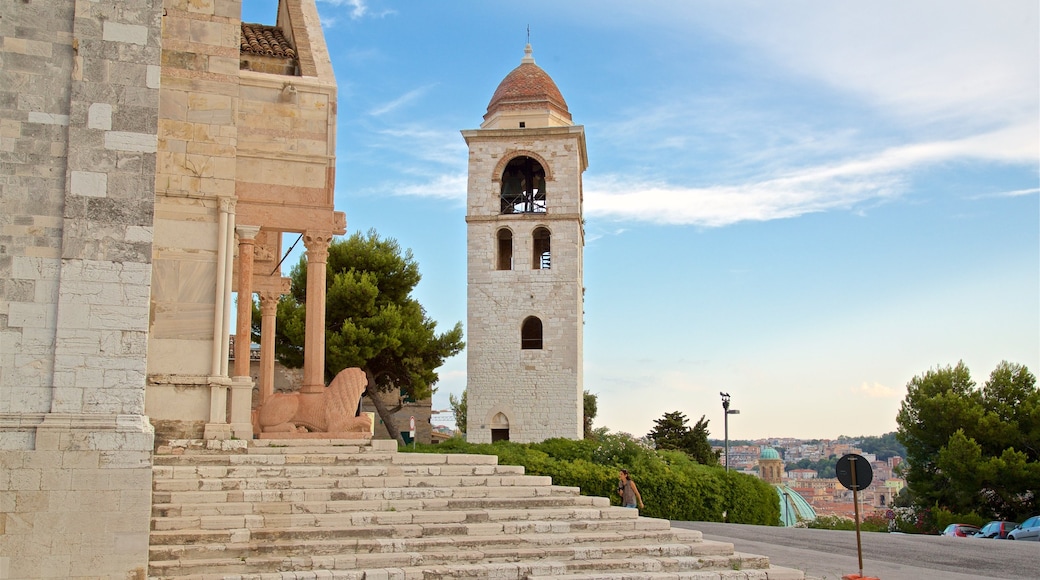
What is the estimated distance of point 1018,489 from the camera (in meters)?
30.9

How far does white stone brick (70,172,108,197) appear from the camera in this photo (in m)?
9.07

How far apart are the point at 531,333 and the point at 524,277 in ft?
7.38

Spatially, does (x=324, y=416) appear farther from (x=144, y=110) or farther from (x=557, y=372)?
(x=557, y=372)

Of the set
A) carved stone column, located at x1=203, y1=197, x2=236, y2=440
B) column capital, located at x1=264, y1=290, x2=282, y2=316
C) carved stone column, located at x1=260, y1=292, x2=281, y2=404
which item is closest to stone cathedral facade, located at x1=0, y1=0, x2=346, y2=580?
carved stone column, located at x1=203, y1=197, x2=236, y2=440

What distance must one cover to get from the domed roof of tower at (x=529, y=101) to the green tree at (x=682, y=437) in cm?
1466

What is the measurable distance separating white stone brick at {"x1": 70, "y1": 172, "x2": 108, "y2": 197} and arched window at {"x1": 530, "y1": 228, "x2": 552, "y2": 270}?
2969 cm

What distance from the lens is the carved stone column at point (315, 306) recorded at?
14.7 metres

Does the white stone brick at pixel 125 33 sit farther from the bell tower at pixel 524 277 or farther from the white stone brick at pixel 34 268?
the bell tower at pixel 524 277

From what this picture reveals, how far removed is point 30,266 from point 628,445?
2127 cm

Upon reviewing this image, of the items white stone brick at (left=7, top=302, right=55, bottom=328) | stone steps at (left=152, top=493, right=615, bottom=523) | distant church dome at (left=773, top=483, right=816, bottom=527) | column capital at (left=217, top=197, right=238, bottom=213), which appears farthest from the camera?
distant church dome at (left=773, top=483, right=816, bottom=527)

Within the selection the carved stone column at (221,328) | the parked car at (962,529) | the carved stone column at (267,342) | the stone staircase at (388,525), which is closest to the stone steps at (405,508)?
the stone staircase at (388,525)

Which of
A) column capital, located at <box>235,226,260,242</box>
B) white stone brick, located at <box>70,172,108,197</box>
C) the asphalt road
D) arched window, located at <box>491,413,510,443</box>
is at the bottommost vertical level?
the asphalt road

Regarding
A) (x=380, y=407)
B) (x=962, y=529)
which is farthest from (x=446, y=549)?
(x=380, y=407)

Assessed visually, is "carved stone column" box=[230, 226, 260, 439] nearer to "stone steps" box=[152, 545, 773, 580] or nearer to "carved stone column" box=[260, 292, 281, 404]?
"carved stone column" box=[260, 292, 281, 404]
